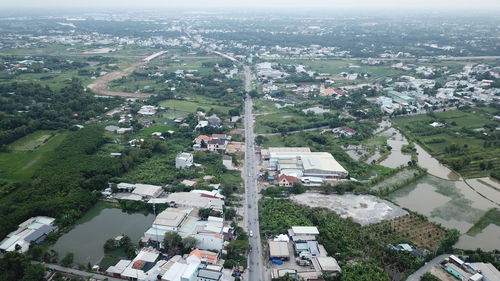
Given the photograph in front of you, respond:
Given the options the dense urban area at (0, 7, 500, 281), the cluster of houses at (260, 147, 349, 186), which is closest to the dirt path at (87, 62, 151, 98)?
the dense urban area at (0, 7, 500, 281)

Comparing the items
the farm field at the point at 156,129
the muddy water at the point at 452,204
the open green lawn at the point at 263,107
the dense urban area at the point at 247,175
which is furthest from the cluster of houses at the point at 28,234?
the open green lawn at the point at 263,107

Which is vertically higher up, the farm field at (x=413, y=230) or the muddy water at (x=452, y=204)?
the farm field at (x=413, y=230)

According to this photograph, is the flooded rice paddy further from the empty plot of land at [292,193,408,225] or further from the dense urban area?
the empty plot of land at [292,193,408,225]

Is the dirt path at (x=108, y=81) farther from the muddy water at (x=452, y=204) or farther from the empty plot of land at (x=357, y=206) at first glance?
the muddy water at (x=452, y=204)

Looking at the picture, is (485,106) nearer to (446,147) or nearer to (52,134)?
(446,147)

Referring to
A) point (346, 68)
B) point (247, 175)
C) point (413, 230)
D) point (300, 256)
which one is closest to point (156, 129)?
point (247, 175)

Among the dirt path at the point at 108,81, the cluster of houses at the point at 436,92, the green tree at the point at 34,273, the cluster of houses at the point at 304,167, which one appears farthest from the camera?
the dirt path at the point at 108,81

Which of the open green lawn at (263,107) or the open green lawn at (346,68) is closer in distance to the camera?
the open green lawn at (263,107)

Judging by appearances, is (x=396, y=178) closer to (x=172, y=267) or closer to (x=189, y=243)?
(x=189, y=243)
